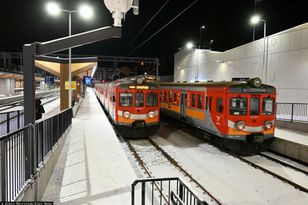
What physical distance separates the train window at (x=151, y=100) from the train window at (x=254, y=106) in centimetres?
476

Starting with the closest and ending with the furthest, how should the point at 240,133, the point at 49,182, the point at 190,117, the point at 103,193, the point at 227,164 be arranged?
1. the point at 103,193
2. the point at 49,182
3. the point at 227,164
4. the point at 240,133
5. the point at 190,117

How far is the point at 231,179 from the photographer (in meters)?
9.02

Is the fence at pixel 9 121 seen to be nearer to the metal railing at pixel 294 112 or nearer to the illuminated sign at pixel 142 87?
the illuminated sign at pixel 142 87

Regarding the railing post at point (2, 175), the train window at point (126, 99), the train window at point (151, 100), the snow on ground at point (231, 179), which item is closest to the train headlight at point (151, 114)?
the train window at point (151, 100)

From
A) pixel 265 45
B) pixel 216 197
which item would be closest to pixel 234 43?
pixel 265 45

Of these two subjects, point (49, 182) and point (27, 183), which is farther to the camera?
point (49, 182)

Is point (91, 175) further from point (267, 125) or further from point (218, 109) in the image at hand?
point (267, 125)

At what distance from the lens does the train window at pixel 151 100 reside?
14.2 m

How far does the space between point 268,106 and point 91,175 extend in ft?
25.4

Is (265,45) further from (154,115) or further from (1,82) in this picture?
(1,82)

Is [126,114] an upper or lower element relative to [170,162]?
upper

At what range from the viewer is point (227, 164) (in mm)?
10594

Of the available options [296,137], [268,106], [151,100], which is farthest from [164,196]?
[296,137]

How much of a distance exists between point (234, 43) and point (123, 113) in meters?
32.5
